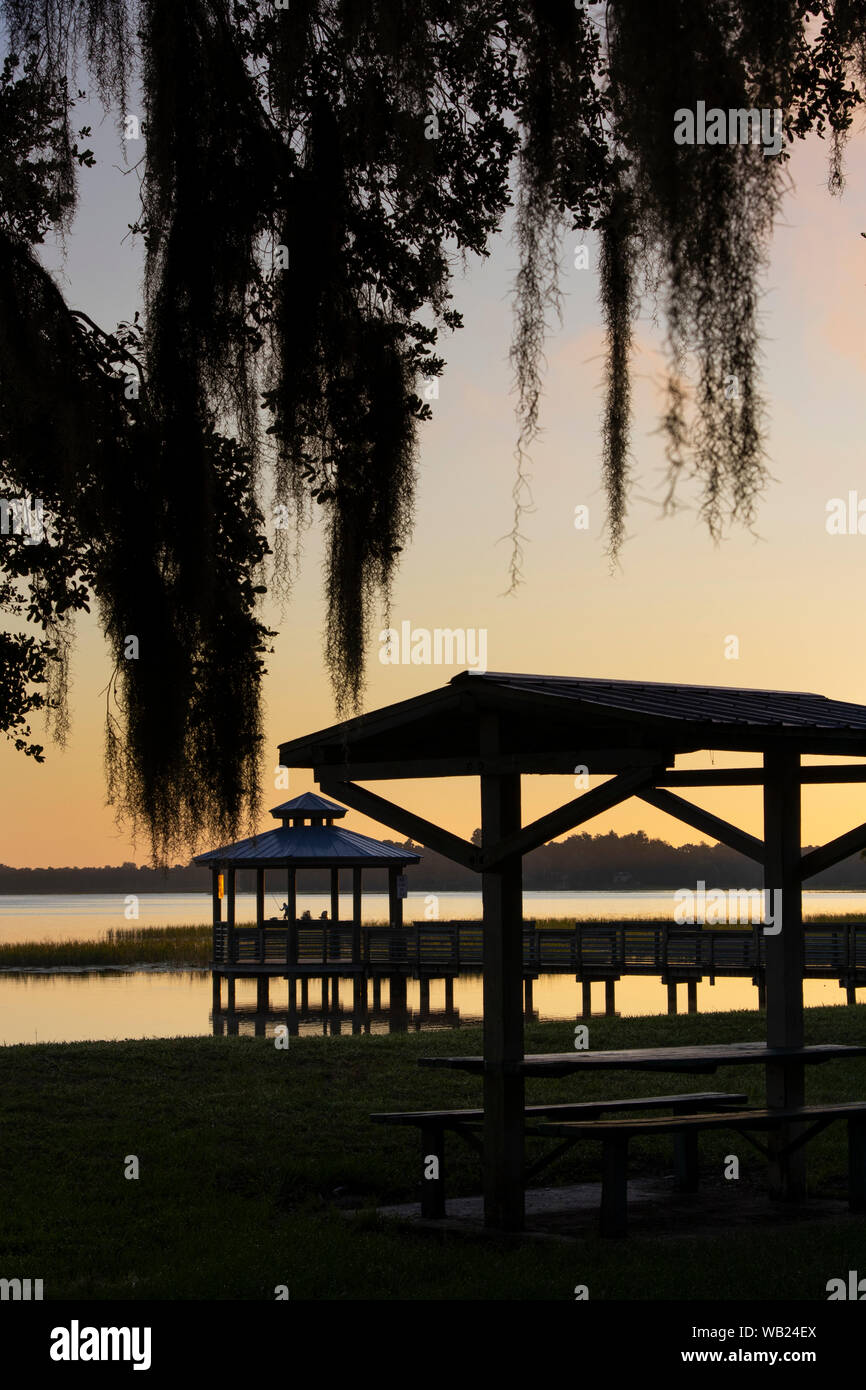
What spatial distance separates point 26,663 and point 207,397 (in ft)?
15.2

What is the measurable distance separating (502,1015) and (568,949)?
25.4m

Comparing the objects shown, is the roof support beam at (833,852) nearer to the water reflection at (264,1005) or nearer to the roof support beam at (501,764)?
the roof support beam at (501,764)

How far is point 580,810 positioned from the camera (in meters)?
7.20

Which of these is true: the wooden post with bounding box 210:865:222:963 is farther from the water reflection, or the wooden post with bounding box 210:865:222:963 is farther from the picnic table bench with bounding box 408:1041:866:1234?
the picnic table bench with bounding box 408:1041:866:1234

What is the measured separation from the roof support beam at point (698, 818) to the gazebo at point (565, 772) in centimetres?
2

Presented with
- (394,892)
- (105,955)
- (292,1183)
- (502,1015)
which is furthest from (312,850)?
(502,1015)

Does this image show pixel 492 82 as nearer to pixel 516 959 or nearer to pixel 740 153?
pixel 740 153

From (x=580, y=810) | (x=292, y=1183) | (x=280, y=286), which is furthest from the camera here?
(x=292, y=1183)

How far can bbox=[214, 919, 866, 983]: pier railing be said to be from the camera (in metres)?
29.0

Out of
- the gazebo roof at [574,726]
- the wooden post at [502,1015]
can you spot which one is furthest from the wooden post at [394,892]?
the wooden post at [502,1015]

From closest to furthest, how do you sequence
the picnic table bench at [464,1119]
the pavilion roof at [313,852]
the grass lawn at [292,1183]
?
the grass lawn at [292,1183] < the picnic table bench at [464,1119] < the pavilion roof at [313,852]

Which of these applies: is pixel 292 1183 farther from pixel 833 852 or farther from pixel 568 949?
pixel 568 949

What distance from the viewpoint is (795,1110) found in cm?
805

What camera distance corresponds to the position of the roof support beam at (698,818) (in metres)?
8.69
